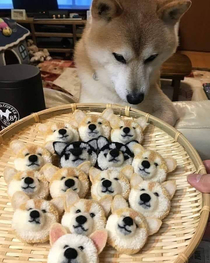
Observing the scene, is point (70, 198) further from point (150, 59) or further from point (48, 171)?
point (150, 59)

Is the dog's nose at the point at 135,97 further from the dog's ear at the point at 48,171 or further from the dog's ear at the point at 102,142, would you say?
the dog's ear at the point at 48,171

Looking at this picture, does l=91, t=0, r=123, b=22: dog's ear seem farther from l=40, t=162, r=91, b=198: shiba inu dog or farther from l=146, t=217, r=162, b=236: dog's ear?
l=146, t=217, r=162, b=236: dog's ear

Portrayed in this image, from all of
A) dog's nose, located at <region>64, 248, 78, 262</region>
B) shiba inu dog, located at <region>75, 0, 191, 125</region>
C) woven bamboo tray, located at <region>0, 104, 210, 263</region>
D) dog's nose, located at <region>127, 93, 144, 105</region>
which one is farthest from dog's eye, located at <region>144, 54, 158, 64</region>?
dog's nose, located at <region>64, 248, 78, 262</region>

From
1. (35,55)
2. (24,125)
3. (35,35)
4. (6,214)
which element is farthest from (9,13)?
(6,214)

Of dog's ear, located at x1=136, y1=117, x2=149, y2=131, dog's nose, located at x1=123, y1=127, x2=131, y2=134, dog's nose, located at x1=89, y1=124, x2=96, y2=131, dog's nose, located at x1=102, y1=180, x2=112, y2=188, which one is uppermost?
dog's nose, located at x1=89, y1=124, x2=96, y2=131

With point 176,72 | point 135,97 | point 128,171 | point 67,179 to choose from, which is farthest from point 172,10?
point 176,72

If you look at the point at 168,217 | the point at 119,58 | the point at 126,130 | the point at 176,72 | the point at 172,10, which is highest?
the point at 172,10
